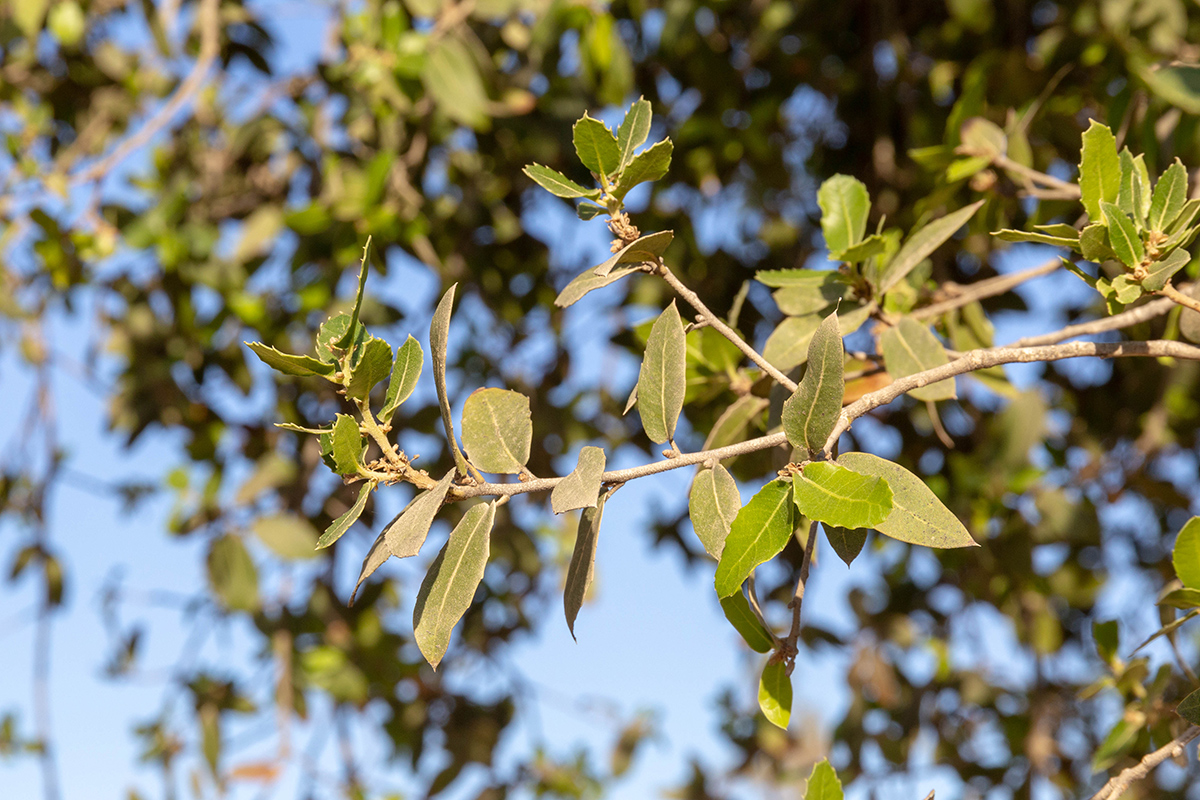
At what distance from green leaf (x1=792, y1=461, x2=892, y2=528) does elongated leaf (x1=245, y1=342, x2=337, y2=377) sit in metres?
0.36

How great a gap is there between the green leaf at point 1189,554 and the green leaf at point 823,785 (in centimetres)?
34

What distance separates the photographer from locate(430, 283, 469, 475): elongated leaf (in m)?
0.64

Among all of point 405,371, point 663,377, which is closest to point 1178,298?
point 663,377

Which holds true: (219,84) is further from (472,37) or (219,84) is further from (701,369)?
(701,369)

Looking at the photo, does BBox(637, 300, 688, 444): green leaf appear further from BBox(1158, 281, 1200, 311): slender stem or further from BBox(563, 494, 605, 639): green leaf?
BBox(1158, 281, 1200, 311): slender stem

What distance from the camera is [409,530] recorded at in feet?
2.04

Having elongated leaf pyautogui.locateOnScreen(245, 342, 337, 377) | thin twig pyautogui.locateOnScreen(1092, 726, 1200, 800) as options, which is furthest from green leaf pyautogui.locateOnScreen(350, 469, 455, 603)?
thin twig pyautogui.locateOnScreen(1092, 726, 1200, 800)

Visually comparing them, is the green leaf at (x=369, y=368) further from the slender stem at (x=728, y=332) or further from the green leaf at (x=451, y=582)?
the slender stem at (x=728, y=332)

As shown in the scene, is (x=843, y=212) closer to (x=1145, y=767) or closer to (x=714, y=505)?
(x=714, y=505)

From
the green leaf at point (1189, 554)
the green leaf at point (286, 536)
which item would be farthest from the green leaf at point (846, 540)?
the green leaf at point (286, 536)

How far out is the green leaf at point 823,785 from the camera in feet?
2.22

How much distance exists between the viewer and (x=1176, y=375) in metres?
1.75

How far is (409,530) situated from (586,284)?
234 millimetres

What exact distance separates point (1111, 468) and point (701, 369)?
4.44 ft
